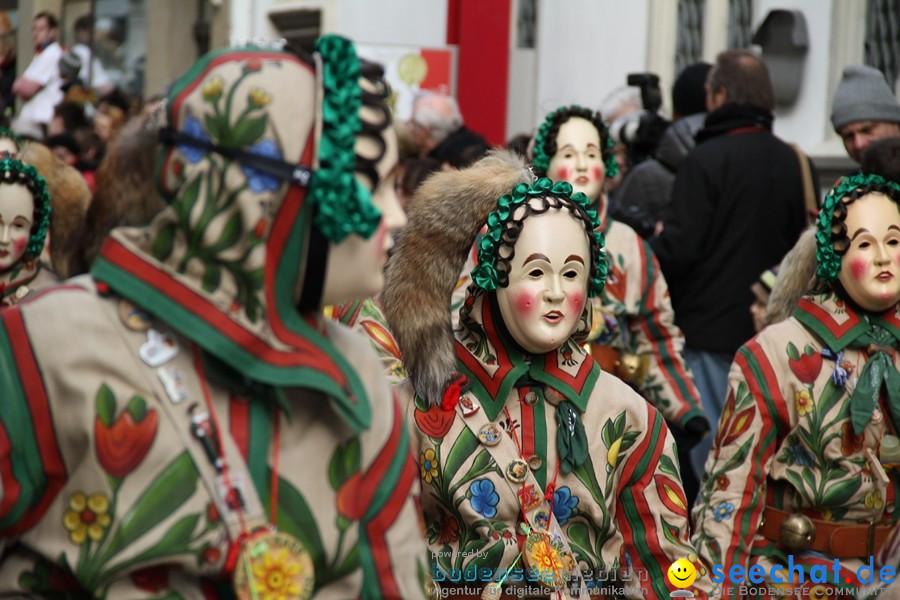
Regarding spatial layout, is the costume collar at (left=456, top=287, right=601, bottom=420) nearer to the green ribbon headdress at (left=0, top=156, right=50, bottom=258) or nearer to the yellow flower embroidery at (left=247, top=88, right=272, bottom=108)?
the green ribbon headdress at (left=0, top=156, right=50, bottom=258)

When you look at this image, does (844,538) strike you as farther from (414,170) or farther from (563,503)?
(414,170)

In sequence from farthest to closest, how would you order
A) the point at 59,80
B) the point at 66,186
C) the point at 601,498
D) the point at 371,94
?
the point at 59,80 → the point at 66,186 → the point at 601,498 → the point at 371,94

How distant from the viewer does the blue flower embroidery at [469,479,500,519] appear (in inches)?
174

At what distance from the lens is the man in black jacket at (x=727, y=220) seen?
303 inches

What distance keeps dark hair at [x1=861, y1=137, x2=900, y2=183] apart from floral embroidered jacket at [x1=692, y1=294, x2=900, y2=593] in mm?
510

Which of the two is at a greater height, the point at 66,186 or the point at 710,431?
the point at 66,186

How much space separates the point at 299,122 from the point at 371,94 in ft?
0.68

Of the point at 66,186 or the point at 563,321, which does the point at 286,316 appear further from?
the point at 66,186

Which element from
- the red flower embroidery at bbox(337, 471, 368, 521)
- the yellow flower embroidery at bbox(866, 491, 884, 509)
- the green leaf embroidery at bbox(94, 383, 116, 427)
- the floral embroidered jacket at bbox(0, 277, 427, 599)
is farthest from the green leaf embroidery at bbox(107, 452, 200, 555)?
the yellow flower embroidery at bbox(866, 491, 884, 509)

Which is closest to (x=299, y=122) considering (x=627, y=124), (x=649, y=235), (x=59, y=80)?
(x=649, y=235)

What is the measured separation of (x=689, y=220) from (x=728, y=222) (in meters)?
0.18

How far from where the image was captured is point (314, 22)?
16.2 metres

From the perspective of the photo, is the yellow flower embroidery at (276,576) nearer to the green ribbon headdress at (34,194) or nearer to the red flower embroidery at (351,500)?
the red flower embroidery at (351,500)

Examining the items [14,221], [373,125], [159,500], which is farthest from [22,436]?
[14,221]
